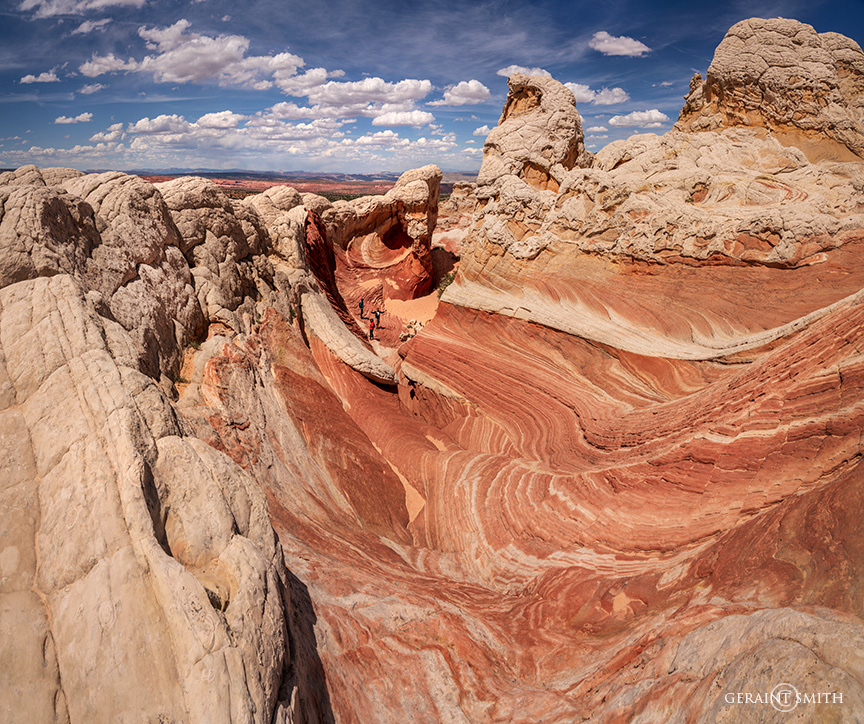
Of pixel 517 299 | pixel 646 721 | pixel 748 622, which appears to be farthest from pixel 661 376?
pixel 646 721

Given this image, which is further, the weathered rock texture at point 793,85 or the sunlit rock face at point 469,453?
the weathered rock texture at point 793,85

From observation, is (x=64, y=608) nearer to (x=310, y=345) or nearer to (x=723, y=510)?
(x=723, y=510)

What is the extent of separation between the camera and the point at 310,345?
37.3ft

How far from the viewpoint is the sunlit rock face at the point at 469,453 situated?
3.09 m

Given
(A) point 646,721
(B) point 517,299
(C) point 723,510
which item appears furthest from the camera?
(B) point 517,299

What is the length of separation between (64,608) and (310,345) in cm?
871

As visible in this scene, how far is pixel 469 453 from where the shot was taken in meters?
9.93

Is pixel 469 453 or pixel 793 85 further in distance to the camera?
pixel 793 85

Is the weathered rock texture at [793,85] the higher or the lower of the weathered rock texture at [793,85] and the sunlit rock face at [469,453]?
the higher

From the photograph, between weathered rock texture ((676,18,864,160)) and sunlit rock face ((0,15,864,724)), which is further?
weathered rock texture ((676,18,864,160))

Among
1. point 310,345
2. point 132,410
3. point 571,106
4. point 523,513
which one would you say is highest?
point 571,106

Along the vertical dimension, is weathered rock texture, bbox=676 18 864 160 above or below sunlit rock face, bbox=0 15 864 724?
above

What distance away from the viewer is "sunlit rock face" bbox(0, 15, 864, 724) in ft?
10.1

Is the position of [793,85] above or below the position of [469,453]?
above
